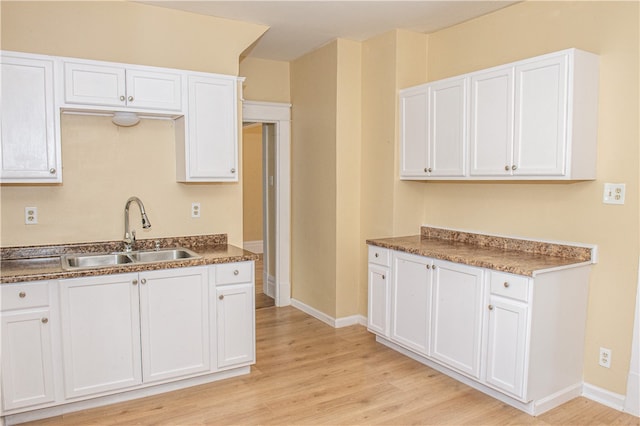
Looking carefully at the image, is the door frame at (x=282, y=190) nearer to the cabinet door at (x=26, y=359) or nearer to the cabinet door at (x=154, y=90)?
the cabinet door at (x=154, y=90)

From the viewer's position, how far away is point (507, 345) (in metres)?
2.72

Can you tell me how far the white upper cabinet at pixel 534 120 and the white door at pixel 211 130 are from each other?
164 cm

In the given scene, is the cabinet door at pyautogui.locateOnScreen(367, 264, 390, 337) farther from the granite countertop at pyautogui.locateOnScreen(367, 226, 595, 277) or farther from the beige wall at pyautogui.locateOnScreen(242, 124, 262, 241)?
the beige wall at pyautogui.locateOnScreen(242, 124, 262, 241)

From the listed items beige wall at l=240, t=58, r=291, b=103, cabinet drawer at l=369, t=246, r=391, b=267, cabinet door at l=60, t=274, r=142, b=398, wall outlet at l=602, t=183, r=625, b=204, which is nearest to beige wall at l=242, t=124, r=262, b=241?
beige wall at l=240, t=58, r=291, b=103

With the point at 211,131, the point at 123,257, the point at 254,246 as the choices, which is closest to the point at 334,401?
the point at 123,257

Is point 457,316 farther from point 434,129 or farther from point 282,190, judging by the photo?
point 282,190

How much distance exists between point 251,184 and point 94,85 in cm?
539

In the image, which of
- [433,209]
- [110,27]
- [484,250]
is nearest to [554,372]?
[484,250]

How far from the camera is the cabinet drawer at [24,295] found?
97.5 inches

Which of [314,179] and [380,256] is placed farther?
[314,179]

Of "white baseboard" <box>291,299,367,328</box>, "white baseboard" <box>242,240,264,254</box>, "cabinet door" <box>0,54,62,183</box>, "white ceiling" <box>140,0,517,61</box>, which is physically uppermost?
"white ceiling" <box>140,0,517,61</box>

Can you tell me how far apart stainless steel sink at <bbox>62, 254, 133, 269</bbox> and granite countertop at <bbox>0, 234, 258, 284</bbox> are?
0.06 meters

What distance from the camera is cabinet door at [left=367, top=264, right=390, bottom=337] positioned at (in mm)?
3660

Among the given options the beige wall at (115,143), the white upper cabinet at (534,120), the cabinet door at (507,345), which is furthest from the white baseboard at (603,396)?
the beige wall at (115,143)
